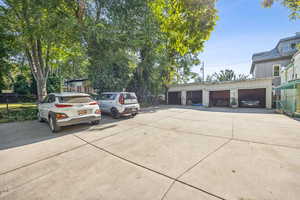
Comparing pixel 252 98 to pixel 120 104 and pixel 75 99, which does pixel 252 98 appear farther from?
pixel 75 99

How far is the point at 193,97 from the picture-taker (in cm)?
1819

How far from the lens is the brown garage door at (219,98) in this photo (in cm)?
1559

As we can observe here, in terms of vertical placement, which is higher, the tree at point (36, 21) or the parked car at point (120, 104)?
the tree at point (36, 21)

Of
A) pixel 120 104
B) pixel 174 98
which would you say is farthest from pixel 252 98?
pixel 120 104

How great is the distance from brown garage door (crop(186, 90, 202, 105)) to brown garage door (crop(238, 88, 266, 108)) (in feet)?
15.2

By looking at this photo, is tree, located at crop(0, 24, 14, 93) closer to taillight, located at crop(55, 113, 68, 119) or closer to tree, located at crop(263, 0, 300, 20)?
taillight, located at crop(55, 113, 68, 119)

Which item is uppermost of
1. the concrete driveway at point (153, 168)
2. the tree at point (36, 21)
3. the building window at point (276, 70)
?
the tree at point (36, 21)

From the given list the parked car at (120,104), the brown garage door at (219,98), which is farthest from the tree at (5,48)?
the brown garage door at (219,98)

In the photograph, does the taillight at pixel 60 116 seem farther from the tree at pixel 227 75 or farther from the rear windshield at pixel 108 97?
the tree at pixel 227 75

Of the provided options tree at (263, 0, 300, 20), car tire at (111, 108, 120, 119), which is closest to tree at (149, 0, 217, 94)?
tree at (263, 0, 300, 20)

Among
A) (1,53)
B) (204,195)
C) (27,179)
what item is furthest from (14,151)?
(1,53)

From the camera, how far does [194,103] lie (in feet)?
59.3

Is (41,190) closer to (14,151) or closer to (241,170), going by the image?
(14,151)

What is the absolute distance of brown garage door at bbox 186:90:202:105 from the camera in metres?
17.6
